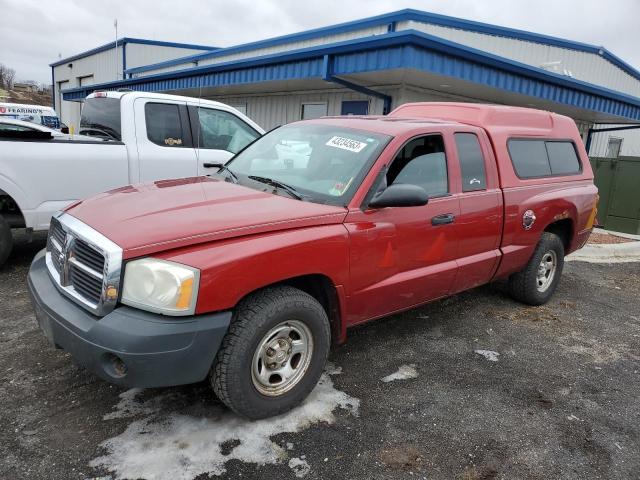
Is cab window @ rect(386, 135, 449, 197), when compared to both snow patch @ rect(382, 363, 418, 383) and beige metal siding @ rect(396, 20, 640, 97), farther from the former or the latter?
beige metal siding @ rect(396, 20, 640, 97)

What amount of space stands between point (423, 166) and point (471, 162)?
24.0 inches

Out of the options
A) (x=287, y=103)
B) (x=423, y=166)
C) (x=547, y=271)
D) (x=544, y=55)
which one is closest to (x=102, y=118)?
(x=423, y=166)

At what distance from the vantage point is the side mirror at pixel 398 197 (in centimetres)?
318

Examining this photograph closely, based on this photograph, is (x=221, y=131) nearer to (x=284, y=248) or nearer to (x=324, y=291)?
(x=324, y=291)

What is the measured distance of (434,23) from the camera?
10320mm

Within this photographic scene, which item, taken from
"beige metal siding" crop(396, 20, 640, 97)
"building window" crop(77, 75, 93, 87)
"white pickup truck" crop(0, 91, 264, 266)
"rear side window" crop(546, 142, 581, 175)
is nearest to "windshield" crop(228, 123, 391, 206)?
"white pickup truck" crop(0, 91, 264, 266)

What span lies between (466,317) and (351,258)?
7.39ft

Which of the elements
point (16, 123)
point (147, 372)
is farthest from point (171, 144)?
point (147, 372)

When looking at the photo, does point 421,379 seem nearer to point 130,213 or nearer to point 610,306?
point 130,213

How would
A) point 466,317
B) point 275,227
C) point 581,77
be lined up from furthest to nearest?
point 581,77 < point 466,317 < point 275,227

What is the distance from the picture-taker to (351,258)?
3115 mm

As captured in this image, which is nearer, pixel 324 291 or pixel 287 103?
pixel 324 291

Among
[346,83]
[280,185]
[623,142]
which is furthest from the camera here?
[623,142]

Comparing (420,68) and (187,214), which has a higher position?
(420,68)
